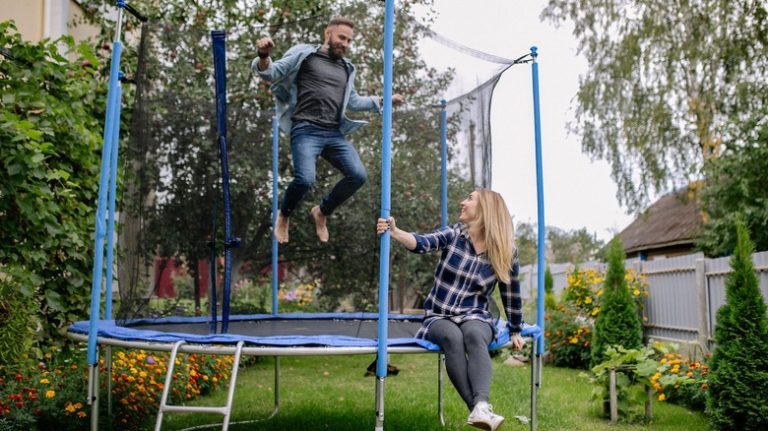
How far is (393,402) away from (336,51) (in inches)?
81.8

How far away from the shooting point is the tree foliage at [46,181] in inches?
121

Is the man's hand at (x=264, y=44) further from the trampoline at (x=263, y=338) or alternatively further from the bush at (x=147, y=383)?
the bush at (x=147, y=383)

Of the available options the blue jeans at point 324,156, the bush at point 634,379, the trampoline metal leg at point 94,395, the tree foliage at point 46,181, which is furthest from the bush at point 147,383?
the bush at point 634,379

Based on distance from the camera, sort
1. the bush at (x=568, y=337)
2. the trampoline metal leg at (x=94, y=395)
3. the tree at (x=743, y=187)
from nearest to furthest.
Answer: the trampoline metal leg at (x=94, y=395) < the bush at (x=568, y=337) < the tree at (x=743, y=187)

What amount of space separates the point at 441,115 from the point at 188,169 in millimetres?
1288

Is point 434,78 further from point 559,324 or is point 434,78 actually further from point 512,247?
point 559,324

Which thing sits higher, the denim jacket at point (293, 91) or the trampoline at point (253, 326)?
the denim jacket at point (293, 91)

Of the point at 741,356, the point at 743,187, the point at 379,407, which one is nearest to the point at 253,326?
the point at 379,407

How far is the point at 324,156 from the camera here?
11.1 ft

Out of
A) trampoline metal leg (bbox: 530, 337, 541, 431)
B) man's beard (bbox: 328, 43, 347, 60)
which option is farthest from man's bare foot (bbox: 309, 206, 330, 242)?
trampoline metal leg (bbox: 530, 337, 541, 431)

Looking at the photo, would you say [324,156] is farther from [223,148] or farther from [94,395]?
[94,395]

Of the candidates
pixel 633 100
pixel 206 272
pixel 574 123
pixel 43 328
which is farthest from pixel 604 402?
pixel 574 123

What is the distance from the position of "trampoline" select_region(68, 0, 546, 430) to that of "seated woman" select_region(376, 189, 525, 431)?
0.29 feet

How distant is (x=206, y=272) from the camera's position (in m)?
3.40
